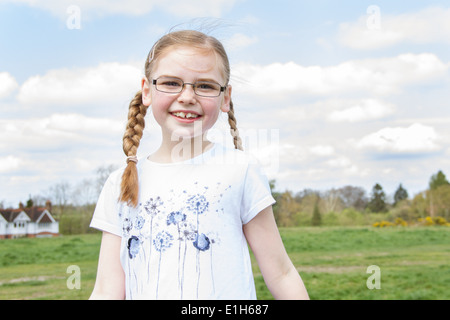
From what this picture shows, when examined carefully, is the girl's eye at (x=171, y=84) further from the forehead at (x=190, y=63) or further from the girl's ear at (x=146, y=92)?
the girl's ear at (x=146, y=92)

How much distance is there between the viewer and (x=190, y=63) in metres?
1.72

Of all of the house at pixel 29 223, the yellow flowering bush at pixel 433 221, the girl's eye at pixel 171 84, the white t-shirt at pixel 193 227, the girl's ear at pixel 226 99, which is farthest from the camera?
the yellow flowering bush at pixel 433 221

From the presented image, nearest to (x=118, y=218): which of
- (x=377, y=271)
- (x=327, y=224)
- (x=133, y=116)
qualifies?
(x=133, y=116)

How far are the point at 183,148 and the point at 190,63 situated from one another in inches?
13.0

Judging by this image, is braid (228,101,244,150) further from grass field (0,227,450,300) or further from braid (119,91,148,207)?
grass field (0,227,450,300)

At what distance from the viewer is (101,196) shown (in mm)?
1882

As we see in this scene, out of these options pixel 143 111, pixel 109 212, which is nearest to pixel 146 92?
pixel 143 111

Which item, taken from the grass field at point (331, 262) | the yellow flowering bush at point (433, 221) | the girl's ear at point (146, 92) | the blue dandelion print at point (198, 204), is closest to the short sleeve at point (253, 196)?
the blue dandelion print at point (198, 204)

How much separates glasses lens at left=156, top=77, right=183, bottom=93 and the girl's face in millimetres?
15

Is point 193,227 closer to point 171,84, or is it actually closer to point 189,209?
point 189,209

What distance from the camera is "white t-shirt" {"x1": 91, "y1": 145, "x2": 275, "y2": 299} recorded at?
163 centimetres

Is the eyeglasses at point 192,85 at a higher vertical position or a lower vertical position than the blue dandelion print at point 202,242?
→ higher

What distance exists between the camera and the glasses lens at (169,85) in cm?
173
